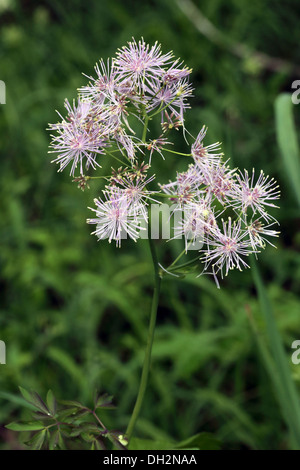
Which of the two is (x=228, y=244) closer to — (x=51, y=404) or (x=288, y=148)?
(x=51, y=404)

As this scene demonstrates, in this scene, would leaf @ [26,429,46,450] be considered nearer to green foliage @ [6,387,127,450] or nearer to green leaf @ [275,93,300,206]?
green foliage @ [6,387,127,450]

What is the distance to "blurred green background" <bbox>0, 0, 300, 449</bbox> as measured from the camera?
2467 mm

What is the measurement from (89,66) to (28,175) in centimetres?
96

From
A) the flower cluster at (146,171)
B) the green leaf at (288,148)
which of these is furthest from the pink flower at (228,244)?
the green leaf at (288,148)

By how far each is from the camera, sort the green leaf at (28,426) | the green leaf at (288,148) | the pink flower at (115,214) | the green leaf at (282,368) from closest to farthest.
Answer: the pink flower at (115,214), the green leaf at (28,426), the green leaf at (282,368), the green leaf at (288,148)

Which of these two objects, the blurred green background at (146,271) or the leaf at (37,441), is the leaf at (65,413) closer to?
the leaf at (37,441)

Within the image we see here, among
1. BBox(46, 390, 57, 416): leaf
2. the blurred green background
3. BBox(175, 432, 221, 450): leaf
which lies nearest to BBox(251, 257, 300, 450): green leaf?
the blurred green background

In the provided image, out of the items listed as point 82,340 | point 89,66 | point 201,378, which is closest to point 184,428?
point 201,378

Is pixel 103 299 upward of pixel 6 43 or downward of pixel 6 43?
downward

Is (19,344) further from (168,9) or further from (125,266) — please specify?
(168,9)

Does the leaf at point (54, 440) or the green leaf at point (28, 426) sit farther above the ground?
the green leaf at point (28, 426)

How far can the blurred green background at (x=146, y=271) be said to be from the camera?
2.47 meters

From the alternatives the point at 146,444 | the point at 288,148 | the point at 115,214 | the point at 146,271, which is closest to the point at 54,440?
the point at 146,444

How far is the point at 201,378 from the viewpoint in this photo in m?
2.77
